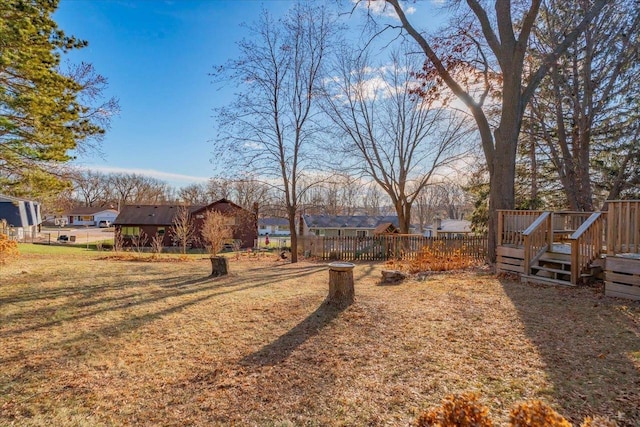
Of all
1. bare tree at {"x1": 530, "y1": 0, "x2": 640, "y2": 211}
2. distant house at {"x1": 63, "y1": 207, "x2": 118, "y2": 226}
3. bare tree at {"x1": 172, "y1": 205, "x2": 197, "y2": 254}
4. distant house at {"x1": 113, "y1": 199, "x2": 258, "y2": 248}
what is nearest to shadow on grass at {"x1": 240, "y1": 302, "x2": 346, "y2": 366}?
bare tree at {"x1": 530, "y1": 0, "x2": 640, "y2": 211}

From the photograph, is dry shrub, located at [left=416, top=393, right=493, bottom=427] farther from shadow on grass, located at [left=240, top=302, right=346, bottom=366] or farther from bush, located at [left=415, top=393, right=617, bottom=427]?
shadow on grass, located at [left=240, top=302, right=346, bottom=366]

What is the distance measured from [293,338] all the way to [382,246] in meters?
11.9

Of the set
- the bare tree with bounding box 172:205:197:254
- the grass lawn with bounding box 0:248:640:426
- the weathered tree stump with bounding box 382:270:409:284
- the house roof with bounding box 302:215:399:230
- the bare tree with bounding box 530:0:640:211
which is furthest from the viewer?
the house roof with bounding box 302:215:399:230

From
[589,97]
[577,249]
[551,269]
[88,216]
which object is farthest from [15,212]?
[88,216]

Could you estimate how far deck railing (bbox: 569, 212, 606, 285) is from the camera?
19.7 ft

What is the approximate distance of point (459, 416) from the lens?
157 cm

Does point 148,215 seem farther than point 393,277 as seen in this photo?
Yes

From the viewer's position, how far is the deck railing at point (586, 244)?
237 inches

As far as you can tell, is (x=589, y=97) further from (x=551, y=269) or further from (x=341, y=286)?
(x=341, y=286)

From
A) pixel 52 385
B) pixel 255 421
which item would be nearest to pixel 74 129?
pixel 52 385

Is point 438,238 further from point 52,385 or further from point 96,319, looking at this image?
point 52,385

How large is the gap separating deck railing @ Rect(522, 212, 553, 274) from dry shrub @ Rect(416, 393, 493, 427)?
248 inches

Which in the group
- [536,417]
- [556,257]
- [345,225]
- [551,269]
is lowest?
[345,225]

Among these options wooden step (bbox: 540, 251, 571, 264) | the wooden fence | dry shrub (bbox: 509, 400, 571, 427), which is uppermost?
dry shrub (bbox: 509, 400, 571, 427)
